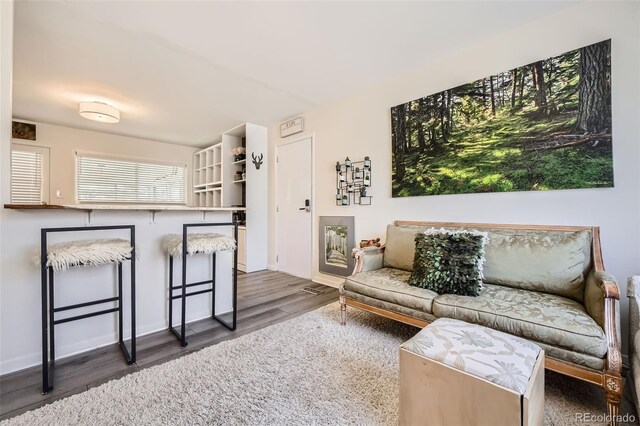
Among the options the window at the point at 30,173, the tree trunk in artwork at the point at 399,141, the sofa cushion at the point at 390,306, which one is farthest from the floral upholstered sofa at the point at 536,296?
the window at the point at 30,173

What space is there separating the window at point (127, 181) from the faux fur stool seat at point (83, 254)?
162 inches

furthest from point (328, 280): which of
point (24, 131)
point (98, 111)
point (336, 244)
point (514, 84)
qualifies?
point (24, 131)

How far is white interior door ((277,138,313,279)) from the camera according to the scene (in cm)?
400

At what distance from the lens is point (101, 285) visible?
79.6 inches

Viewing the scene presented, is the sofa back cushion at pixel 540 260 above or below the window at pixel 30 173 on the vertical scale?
below

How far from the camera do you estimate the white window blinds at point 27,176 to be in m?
4.35

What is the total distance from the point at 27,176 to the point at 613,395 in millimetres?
7118

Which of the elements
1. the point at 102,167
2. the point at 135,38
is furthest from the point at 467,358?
the point at 102,167

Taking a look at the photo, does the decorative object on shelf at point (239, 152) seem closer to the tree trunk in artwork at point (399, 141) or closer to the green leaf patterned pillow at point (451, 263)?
the tree trunk in artwork at point (399, 141)

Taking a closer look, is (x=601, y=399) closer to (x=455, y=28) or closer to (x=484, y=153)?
(x=484, y=153)

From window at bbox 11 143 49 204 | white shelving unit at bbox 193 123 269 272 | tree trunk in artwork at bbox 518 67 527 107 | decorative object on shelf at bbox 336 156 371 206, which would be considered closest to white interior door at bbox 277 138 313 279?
white shelving unit at bbox 193 123 269 272

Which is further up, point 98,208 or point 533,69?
point 533,69

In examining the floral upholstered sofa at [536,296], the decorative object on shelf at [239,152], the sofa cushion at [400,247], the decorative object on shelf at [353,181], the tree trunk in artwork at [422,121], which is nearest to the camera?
the floral upholstered sofa at [536,296]

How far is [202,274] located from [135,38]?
7.19 ft
